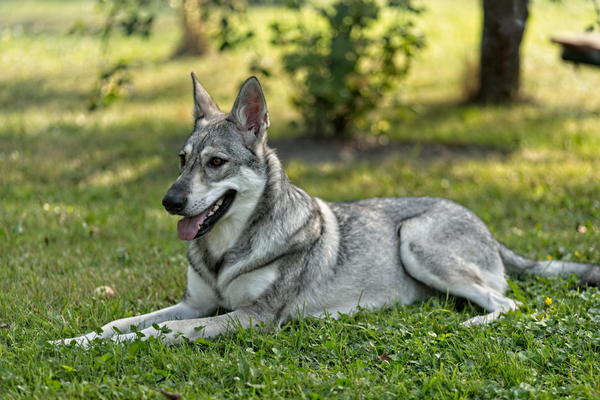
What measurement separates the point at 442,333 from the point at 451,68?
10.4 metres

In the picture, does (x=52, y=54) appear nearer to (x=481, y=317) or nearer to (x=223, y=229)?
(x=223, y=229)

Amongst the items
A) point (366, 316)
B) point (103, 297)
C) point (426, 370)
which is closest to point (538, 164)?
point (366, 316)

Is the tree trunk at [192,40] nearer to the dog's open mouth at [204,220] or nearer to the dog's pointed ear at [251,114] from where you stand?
the dog's pointed ear at [251,114]

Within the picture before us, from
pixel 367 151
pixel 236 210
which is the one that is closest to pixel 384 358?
pixel 236 210

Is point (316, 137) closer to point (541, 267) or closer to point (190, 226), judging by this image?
point (541, 267)

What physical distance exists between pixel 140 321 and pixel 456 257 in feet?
8.37

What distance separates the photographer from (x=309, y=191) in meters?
7.46

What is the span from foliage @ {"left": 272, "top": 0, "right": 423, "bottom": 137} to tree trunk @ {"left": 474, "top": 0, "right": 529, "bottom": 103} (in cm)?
112

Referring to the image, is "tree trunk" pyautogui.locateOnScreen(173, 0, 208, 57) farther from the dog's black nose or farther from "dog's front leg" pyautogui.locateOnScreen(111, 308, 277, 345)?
"dog's front leg" pyautogui.locateOnScreen(111, 308, 277, 345)

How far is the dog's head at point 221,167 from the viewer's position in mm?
4012

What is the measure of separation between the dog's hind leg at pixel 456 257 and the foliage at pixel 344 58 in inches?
159

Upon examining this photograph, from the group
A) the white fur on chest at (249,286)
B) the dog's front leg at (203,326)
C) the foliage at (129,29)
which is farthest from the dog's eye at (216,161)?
the foliage at (129,29)

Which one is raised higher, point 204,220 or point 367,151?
point 204,220

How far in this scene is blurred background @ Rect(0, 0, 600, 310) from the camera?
229 inches
